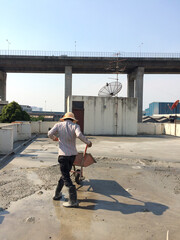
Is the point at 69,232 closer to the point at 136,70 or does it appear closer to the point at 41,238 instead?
the point at 41,238

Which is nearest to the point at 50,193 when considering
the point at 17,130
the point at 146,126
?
the point at 17,130

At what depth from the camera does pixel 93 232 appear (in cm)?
296

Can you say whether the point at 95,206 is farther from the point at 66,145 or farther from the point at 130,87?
the point at 130,87

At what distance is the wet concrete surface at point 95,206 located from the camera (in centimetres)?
297

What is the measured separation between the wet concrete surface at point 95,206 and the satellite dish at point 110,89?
50.6ft

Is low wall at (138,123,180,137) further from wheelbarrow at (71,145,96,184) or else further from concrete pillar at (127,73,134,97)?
concrete pillar at (127,73,134,97)

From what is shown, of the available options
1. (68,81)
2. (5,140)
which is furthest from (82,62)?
(5,140)

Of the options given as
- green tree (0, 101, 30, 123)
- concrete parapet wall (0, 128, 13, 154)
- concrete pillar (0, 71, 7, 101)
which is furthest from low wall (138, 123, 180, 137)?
concrete pillar (0, 71, 7, 101)

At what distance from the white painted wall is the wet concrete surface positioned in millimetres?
13578

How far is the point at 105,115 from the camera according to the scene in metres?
20.6

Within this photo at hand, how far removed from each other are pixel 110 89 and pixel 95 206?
18959 millimetres

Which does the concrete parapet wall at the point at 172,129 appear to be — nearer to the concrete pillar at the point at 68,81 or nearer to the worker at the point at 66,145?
the concrete pillar at the point at 68,81

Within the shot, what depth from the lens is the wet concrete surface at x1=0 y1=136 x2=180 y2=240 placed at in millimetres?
2975

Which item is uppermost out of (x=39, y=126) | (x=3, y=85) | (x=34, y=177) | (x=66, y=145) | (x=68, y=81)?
(x=68, y=81)
